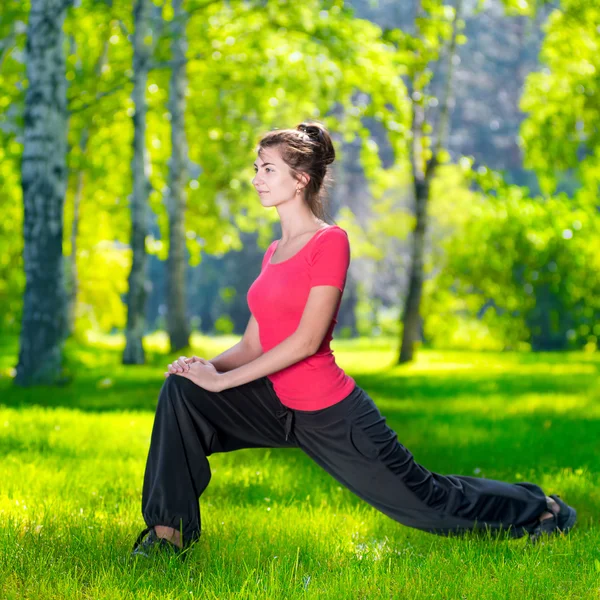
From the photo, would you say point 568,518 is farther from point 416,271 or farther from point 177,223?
point 177,223

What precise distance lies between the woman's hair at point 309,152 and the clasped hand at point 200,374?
0.83m

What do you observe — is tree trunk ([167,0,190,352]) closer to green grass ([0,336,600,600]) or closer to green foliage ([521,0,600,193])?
green grass ([0,336,600,600])

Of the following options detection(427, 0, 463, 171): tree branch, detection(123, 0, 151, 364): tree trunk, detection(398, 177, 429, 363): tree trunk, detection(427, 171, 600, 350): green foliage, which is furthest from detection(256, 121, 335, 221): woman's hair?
detection(427, 171, 600, 350): green foliage

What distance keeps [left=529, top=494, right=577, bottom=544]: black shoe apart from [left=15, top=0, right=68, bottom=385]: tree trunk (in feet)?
24.2

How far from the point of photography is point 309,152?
3930 mm

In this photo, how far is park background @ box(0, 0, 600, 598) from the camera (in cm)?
396

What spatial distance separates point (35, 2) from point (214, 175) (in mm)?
11680

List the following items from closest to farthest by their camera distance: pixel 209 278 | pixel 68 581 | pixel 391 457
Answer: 1. pixel 68 581
2. pixel 391 457
3. pixel 209 278

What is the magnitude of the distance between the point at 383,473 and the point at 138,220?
11.6 meters

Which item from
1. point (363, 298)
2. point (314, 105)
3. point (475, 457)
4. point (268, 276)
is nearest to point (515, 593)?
point (268, 276)

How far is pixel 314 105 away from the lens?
21156 millimetres

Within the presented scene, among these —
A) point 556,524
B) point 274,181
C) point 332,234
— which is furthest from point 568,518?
point 274,181

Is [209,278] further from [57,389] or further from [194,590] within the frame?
[194,590]

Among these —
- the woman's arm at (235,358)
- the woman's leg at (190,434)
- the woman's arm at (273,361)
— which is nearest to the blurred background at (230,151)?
the woman's arm at (235,358)
